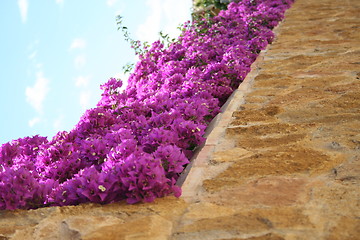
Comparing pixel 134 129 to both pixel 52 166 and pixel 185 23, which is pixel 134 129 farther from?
pixel 185 23

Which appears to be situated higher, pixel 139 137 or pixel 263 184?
pixel 139 137

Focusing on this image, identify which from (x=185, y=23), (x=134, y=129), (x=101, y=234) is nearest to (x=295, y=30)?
(x=185, y=23)

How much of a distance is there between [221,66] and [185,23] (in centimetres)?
418

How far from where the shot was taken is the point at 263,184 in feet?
7.39

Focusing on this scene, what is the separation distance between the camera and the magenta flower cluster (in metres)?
2.33

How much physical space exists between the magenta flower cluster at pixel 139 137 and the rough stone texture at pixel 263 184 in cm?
15

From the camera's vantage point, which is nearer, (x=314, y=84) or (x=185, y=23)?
(x=314, y=84)

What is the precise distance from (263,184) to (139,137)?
133 centimetres

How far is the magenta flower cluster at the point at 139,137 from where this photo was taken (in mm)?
2326

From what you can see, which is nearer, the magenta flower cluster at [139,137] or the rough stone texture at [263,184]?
the rough stone texture at [263,184]

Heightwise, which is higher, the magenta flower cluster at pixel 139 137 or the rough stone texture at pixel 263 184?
the magenta flower cluster at pixel 139 137

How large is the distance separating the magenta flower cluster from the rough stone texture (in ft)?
0.49

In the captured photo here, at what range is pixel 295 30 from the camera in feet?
23.7

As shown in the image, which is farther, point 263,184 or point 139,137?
point 139,137
